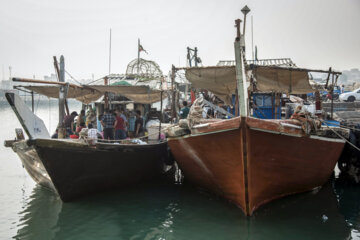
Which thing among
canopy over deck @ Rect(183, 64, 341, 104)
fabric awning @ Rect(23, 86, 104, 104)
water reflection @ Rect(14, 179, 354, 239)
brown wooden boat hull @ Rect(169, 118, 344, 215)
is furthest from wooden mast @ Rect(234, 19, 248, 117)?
fabric awning @ Rect(23, 86, 104, 104)

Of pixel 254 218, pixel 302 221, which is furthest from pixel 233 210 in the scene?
pixel 302 221

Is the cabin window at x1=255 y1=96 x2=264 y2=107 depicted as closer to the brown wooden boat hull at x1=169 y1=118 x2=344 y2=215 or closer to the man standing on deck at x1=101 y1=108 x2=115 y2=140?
the brown wooden boat hull at x1=169 y1=118 x2=344 y2=215

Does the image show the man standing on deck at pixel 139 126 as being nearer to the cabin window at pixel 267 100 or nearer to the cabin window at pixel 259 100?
the cabin window at pixel 259 100

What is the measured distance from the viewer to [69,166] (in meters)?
7.98

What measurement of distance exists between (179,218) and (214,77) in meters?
5.16

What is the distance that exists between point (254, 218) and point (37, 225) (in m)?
4.93

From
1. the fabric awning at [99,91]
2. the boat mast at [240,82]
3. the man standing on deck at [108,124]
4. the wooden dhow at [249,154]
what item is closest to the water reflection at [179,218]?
the wooden dhow at [249,154]

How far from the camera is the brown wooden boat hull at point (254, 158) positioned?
22.6ft

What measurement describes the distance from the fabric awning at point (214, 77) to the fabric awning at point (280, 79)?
83 cm

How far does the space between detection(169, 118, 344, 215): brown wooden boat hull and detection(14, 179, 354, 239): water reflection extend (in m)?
0.39

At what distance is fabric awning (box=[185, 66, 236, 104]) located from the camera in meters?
10.7

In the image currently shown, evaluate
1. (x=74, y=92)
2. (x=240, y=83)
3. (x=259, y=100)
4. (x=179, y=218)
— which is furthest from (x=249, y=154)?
(x=74, y=92)

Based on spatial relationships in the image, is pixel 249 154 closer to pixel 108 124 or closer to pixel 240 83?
pixel 240 83

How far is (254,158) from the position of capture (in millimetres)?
7023
